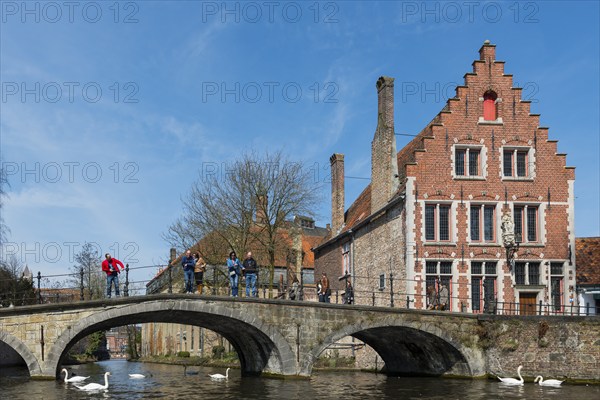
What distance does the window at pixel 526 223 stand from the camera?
29.8 metres

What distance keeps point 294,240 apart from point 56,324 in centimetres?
2188

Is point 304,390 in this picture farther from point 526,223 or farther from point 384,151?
point 384,151

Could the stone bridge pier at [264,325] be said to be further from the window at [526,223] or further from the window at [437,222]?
the window at [526,223]

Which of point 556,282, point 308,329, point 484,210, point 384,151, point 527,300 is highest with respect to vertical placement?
point 384,151

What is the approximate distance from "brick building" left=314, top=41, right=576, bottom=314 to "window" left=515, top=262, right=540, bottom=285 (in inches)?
1.5

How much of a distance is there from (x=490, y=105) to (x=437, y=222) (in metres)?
5.31

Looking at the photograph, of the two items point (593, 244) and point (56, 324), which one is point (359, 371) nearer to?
point (593, 244)

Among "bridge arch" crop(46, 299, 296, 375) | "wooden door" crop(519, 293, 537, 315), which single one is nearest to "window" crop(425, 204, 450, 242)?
"wooden door" crop(519, 293, 537, 315)

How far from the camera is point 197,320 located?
88.3 feet

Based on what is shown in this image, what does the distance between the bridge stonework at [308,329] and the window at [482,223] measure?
4.66 m

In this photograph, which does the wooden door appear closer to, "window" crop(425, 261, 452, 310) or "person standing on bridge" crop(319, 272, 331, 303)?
"window" crop(425, 261, 452, 310)

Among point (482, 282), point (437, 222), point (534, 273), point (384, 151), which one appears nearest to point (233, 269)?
point (437, 222)

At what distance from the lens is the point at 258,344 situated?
26.7 meters

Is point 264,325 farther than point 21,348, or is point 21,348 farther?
point 264,325
